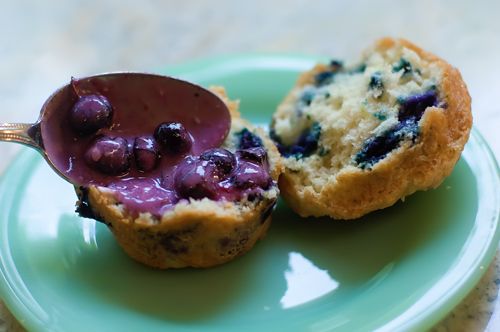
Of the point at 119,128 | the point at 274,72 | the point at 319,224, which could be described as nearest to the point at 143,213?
the point at 119,128

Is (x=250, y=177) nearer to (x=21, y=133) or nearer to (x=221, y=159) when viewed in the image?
(x=221, y=159)

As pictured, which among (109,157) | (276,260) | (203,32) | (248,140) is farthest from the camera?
(203,32)

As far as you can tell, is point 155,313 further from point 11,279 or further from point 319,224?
point 319,224

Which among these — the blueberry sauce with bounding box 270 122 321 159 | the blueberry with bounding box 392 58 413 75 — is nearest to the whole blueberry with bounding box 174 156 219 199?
the blueberry sauce with bounding box 270 122 321 159

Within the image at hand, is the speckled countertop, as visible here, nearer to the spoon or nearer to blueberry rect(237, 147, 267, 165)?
the spoon

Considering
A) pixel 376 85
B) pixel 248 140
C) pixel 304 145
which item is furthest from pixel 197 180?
pixel 376 85

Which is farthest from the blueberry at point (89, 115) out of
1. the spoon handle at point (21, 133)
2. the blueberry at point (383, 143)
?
the blueberry at point (383, 143)
